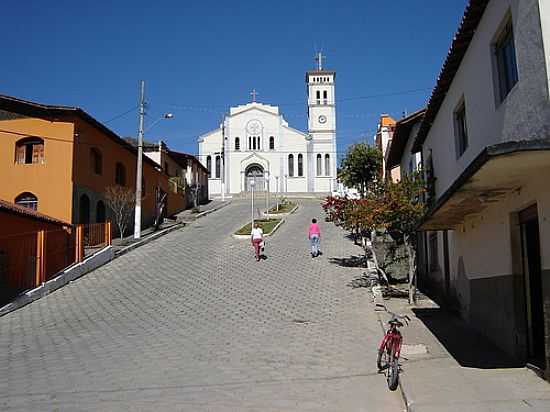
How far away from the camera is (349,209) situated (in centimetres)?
1689

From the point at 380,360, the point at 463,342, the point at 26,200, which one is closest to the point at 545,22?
the point at 380,360

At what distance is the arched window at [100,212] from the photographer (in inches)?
1070

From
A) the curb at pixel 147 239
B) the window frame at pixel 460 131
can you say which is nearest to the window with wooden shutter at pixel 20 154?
the curb at pixel 147 239

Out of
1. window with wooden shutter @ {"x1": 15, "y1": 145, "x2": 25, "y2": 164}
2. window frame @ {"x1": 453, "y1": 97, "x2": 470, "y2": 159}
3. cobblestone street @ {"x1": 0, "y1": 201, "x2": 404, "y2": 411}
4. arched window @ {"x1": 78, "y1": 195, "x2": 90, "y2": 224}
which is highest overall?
window with wooden shutter @ {"x1": 15, "y1": 145, "x2": 25, "y2": 164}

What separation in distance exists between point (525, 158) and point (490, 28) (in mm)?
3475

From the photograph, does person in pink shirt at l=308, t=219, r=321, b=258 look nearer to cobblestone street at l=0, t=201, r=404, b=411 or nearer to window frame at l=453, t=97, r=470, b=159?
cobblestone street at l=0, t=201, r=404, b=411

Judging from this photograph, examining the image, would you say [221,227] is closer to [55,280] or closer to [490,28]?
[55,280]

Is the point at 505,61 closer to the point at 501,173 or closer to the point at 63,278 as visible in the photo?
the point at 501,173

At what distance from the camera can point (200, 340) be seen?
37.6 feet

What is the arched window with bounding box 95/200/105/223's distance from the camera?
27.2 metres

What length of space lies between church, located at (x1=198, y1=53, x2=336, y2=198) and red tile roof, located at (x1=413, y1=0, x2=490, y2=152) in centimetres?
5173

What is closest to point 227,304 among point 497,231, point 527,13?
point 497,231

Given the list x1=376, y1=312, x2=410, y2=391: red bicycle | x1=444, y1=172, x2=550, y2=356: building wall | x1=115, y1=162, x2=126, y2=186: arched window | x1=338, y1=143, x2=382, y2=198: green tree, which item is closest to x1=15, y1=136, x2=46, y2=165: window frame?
x1=115, y1=162, x2=126, y2=186: arched window

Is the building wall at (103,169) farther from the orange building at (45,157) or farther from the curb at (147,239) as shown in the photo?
the curb at (147,239)
